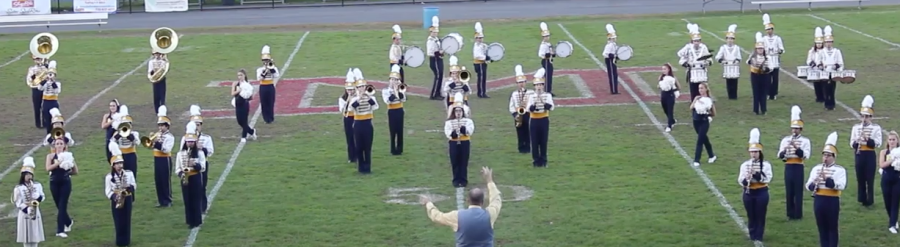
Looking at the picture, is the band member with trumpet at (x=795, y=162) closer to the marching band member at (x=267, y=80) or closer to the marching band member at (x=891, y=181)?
the marching band member at (x=891, y=181)

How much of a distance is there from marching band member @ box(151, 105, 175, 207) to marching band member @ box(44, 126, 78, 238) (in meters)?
1.14

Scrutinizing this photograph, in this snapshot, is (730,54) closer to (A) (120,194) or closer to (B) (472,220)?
(A) (120,194)

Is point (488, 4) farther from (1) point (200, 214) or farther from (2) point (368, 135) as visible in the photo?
(1) point (200, 214)

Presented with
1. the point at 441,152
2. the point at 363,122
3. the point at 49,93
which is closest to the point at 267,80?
the point at 49,93

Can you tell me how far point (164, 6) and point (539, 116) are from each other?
2797cm

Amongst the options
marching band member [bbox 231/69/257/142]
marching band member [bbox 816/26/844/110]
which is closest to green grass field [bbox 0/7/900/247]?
marching band member [bbox 231/69/257/142]

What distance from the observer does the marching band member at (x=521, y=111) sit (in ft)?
56.6

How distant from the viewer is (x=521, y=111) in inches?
679

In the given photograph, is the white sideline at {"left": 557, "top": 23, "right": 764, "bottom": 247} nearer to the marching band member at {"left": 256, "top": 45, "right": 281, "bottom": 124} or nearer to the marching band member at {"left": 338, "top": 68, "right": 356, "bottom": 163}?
the marching band member at {"left": 338, "top": 68, "right": 356, "bottom": 163}

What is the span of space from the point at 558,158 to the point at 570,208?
122 inches

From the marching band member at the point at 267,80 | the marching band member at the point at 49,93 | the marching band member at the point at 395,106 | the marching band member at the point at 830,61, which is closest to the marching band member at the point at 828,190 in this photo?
the marching band member at the point at 395,106

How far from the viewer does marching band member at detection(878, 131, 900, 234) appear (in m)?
13.2

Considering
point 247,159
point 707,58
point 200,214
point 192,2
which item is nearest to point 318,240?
point 200,214

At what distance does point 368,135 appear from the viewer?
17078mm
